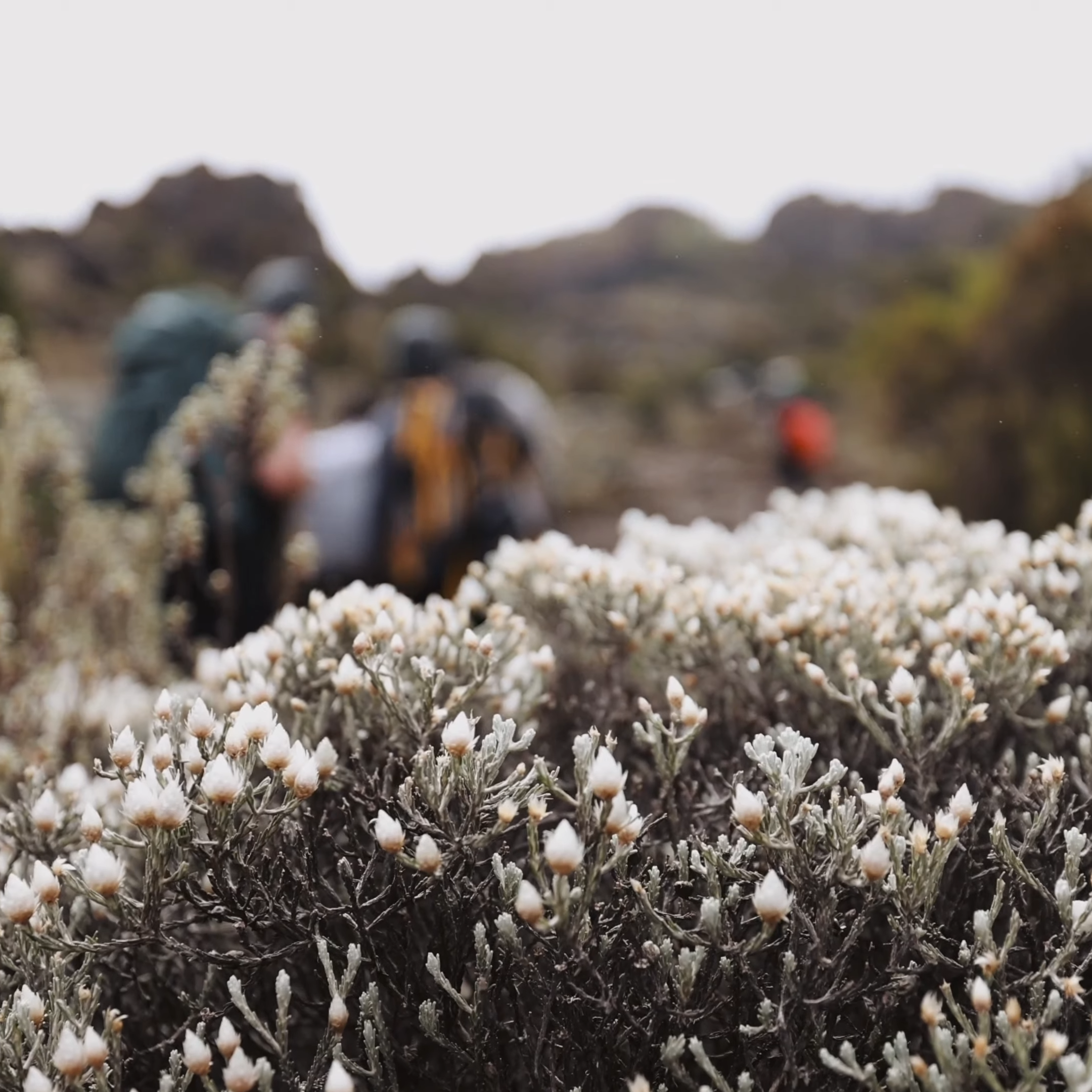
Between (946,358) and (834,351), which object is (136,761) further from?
(834,351)

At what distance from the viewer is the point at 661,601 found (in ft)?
8.69

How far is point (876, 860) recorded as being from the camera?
1.58 meters

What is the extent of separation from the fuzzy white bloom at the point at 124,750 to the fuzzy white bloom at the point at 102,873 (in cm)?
17

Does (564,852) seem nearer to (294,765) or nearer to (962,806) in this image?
(294,765)

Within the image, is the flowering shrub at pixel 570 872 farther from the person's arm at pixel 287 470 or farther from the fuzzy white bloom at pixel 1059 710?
the person's arm at pixel 287 470

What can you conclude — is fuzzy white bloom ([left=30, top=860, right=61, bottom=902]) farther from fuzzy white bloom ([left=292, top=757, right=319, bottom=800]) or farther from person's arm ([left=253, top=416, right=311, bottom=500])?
person's arm ([left=253, top=416, right=311, bottom=500])

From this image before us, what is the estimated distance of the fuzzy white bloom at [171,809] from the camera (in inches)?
63.0

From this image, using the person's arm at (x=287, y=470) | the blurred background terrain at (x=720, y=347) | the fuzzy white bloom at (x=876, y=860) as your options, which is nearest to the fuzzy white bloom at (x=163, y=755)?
the fuzzy white bloom at (x=876, y=860)

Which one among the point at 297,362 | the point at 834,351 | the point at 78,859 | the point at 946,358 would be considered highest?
the point at 297,362

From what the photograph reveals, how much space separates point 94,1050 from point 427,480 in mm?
4230

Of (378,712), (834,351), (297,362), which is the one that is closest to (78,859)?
(378,712)

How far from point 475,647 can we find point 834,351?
4048cm

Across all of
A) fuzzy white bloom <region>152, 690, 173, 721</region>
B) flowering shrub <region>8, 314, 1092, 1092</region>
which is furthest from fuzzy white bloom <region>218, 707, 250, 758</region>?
fuzzy white bloom <region>152, 690, 173, 721</region>

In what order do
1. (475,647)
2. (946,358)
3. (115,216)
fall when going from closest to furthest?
(475,647) < (946,358) < (115,216)
